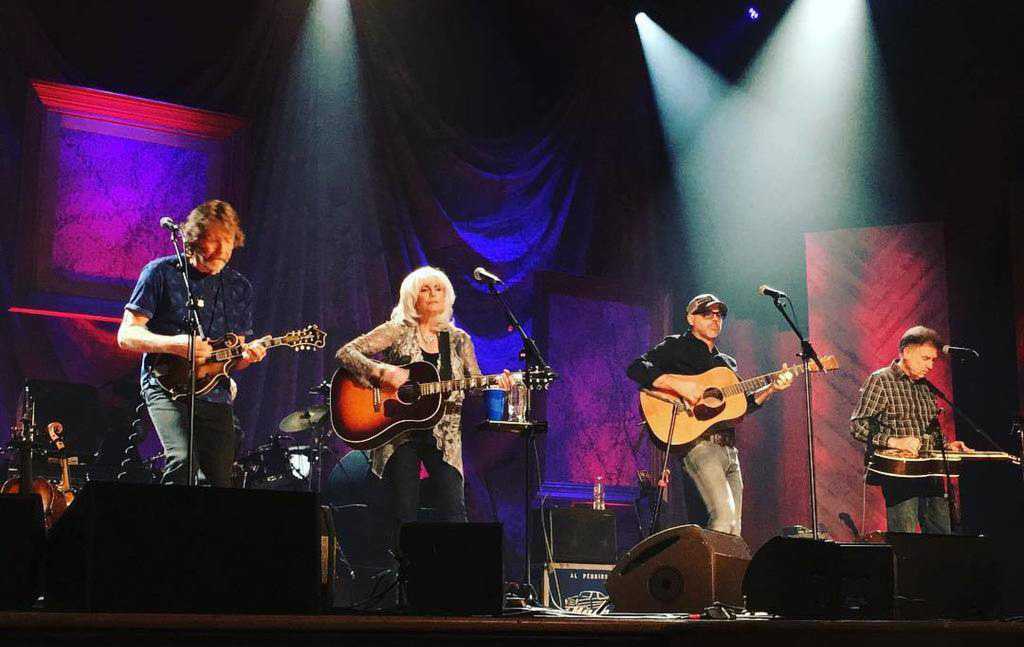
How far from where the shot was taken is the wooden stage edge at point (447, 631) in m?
2.14

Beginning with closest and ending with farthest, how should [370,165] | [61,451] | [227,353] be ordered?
[227,353]
[61,451]
[370,165]

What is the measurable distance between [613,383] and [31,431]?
16.2ft

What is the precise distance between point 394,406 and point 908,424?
13.0ft

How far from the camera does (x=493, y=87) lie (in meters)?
10.9

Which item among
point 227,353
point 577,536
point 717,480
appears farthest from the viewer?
point 577,536

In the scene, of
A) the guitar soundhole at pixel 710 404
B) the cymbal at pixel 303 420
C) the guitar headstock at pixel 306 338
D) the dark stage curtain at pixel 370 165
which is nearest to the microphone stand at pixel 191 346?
the guitar headstock at pixel 306 338

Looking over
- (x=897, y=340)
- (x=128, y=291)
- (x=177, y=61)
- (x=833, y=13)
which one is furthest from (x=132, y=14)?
(x=897, y=340)

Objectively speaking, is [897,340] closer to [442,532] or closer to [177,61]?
[177,61]

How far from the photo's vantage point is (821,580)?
3.34 metres

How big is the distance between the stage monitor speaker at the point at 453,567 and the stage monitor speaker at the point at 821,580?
2.71 feet

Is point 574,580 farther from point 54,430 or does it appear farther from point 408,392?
point 54,430

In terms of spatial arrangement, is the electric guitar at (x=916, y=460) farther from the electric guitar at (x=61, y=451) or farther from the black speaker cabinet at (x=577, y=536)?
the electric guitar at (x=61, y=451)

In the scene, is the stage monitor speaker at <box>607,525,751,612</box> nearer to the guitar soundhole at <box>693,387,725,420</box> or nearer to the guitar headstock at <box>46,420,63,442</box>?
the guitar soundhole at <box>693,387,725,420</box>

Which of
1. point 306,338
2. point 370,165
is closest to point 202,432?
point 306,338
